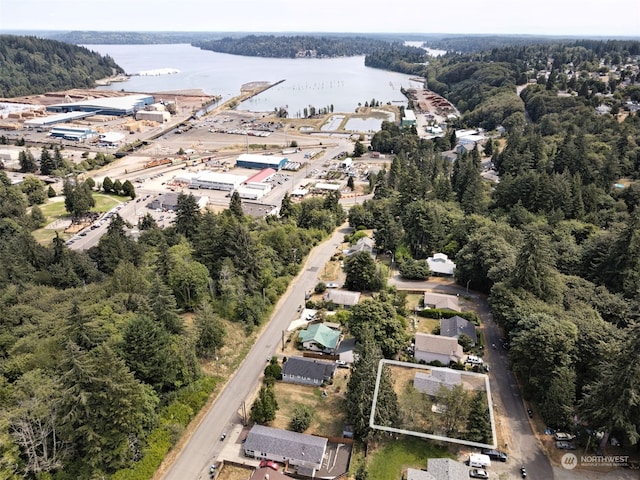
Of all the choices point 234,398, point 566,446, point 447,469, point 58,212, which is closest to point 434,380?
point 447,469

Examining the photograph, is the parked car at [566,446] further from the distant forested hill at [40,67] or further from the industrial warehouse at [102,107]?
the distant forested hill at [40,67]

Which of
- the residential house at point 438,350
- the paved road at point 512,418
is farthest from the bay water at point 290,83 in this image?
the paved road at point 512,418

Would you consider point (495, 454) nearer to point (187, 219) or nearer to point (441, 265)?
point (441, 265)

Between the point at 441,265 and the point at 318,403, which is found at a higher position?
the point at 441,265

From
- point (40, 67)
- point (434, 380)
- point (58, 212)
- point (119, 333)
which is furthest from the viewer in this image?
point (40, 67)

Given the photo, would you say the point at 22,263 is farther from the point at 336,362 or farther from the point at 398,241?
the point at 398,241

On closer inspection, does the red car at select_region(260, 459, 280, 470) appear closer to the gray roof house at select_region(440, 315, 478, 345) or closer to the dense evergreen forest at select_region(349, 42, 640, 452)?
the dense evergreen forest at select_region(349, 42, 640, 452)

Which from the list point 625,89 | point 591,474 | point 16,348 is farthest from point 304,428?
point 625,89
